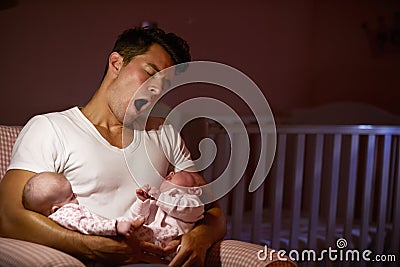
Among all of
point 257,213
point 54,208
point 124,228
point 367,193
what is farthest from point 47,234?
point 367,193

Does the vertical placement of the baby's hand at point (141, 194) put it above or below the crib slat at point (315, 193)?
above

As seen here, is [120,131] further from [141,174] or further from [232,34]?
[232,34]

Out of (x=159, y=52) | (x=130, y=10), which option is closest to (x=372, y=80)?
(x=130, y=10)

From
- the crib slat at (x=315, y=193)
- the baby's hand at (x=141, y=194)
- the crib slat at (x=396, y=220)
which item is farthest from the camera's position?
the crib slat at (x=396, y=220)

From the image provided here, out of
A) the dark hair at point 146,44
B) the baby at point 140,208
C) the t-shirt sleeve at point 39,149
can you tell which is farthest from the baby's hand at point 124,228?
the dark hair at point 146,44

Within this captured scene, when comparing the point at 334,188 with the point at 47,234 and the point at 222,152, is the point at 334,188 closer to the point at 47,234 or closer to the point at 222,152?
Result: the point at 222,152

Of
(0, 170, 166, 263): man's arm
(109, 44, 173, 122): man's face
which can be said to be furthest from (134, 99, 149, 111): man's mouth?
(0, 170, 166, 263): man's arm

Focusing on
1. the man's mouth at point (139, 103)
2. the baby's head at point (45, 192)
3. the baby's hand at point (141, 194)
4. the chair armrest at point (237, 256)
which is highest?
the man's mouth at point (139, 103)

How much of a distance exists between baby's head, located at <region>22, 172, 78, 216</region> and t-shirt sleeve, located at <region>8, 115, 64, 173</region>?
53mm

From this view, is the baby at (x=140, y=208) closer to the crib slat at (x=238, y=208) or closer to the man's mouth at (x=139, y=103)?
the man's mouth at (x=139, y=103)

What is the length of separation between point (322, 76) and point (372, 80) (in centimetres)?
25

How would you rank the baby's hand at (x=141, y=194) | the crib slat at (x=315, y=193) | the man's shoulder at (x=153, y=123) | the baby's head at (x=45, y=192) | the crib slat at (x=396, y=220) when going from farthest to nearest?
the crib slat at (x=396, y=220) < the crib slat at (x=315, y=193) < the man's shoulder at (x=153, y=123) < the baby's hand at (x=141, y=194) < the baby's head at (x=45, y=192)

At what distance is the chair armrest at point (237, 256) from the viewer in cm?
155

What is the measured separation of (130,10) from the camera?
97.1 inches
